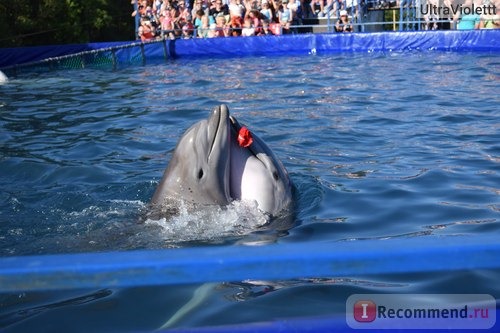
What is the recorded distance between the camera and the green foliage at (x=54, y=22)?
915 inches

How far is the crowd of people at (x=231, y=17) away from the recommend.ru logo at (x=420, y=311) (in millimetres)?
16646

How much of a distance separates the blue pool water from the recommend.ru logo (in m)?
0.15

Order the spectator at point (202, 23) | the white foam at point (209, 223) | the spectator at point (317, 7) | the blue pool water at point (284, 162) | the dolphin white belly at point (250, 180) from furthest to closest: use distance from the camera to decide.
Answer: the spectator at point (317, 7), the spectator at point (202, 23), the dolphin white belly at point (250, 180), the white foam at point (209, 223), the blue pool water at point (284, 162)

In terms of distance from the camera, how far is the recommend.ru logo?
2262 mm

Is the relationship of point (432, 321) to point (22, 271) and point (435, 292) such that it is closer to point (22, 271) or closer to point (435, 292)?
point (22, 271)

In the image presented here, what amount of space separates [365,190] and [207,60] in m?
13.1

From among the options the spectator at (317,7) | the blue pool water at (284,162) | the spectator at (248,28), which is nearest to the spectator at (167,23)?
the spectator at (248,28)

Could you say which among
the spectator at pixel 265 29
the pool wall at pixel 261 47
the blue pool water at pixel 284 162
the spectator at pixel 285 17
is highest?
the spectator at pixel 285 17

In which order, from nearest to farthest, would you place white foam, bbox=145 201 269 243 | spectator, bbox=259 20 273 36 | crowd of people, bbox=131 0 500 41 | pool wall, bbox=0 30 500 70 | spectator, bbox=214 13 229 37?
white foam, bbox=145 201 269 243
pool wall, bbox=0 30 500 70
spectator, bbox=259 20 273 36
crowd of people, bbox=131 0 500 41
spectator, bbox=214 13 229 37

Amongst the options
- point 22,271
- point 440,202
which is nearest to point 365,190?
point 440,202

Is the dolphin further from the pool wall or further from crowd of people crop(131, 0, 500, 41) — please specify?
crowd of people crop(131, 0, 500, 41)

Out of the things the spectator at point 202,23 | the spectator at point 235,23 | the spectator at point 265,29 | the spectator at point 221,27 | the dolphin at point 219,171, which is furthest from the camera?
the spectator at point 202,23

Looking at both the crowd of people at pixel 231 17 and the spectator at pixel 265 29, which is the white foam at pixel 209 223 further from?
the spectator at pixel 265 29

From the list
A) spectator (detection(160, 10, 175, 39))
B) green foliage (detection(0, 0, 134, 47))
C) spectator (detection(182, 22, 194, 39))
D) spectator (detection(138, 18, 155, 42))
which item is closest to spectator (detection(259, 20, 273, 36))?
spectator (detection(182, 22, 194, 39))
